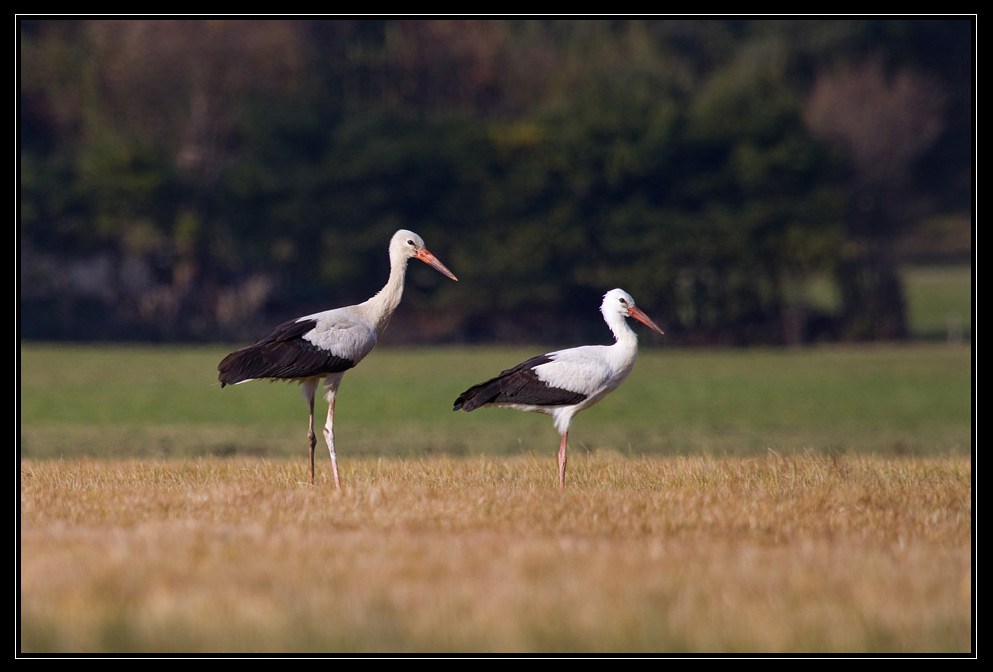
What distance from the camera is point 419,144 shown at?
5425cm

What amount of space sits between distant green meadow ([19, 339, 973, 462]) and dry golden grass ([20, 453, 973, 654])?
13.8ft

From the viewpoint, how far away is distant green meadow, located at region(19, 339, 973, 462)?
22547 mm

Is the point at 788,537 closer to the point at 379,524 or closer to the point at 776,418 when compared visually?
the point at 379,524

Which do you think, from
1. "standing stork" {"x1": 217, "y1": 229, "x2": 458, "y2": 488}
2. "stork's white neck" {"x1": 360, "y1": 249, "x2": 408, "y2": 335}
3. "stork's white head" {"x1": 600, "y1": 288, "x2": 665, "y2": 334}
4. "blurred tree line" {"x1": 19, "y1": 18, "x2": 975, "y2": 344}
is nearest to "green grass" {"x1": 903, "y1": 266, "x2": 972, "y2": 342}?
"blurred tree line" {"x1": 19, "y1": 18, "x2": 975, "y2": 344}

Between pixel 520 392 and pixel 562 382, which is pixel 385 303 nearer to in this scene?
pixel 520 392

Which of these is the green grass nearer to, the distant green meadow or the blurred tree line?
the blurred tree line

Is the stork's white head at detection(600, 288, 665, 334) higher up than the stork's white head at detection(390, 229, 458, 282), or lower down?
lower down

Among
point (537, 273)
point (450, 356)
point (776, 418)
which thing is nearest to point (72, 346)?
point (450, 356)

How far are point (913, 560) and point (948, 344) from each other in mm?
48630

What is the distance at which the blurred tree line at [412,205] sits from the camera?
172ft

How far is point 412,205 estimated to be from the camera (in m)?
54.4

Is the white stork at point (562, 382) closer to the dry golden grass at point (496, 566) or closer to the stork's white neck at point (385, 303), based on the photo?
the dry golden grass at point (496, 566)

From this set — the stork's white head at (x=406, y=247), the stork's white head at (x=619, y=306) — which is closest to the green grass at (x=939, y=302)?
the stork's white head at (x=619, y=306)

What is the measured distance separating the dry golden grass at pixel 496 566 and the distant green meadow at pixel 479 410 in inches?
165
